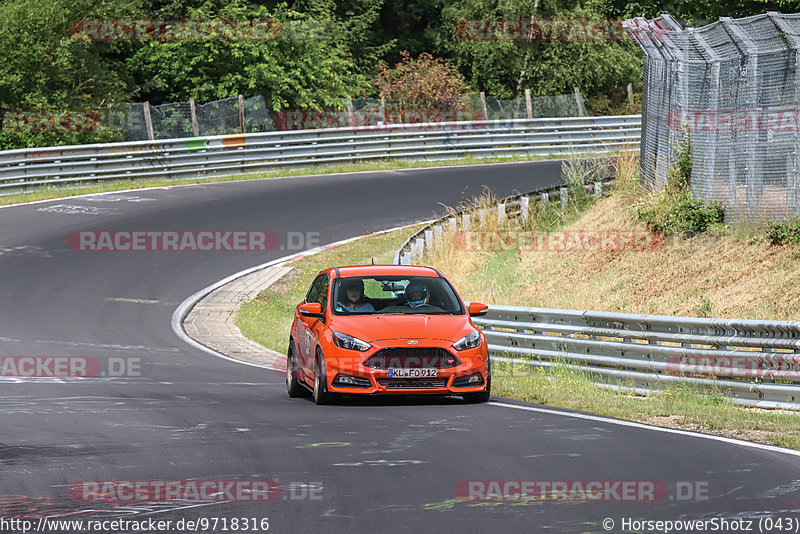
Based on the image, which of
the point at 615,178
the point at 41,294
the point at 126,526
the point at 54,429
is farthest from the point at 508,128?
the point at 126,526

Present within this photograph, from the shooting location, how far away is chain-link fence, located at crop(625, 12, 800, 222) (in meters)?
17.1

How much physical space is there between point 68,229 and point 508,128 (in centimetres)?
1796

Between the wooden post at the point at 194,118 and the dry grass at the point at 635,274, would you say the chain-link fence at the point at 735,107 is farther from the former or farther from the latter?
the wooden post at the point at 194,118

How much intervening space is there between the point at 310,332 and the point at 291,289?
11475mm

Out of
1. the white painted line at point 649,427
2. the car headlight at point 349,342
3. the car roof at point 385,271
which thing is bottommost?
the white painted line at point 649,427

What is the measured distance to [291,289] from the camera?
24.9m

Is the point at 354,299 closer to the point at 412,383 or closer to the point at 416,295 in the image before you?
the point at 416,295

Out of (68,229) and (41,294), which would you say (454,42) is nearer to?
(68,229)

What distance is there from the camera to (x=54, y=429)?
1090 centimetres

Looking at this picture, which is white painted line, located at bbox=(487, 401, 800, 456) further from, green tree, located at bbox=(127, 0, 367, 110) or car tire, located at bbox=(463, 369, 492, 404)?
green tree, located at bbox=(127, 0, 367, 110)

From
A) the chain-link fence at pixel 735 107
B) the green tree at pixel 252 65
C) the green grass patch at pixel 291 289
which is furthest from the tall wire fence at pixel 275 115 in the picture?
the chain-link fence at pixel 735 107

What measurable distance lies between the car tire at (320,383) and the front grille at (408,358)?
0.50 metres

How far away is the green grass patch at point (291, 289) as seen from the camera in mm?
21641

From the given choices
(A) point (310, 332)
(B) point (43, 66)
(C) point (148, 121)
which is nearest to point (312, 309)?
(A) point (310, 332)
